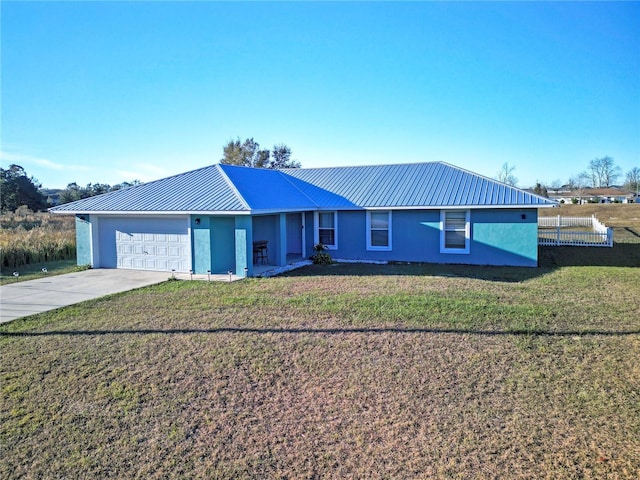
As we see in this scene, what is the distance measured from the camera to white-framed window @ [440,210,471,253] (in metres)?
16.8

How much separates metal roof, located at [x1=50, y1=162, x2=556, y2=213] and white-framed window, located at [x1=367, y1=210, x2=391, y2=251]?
1.68 feet

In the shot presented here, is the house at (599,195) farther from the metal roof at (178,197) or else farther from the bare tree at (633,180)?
the metal roof at (178,197)

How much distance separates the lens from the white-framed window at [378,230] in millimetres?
17922

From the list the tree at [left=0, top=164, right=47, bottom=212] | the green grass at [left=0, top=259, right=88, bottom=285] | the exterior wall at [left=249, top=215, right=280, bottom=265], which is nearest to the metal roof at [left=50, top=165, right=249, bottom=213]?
the exterior wall at [left=249, top=215, right=280, bottom=265]

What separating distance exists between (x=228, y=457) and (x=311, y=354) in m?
2.76

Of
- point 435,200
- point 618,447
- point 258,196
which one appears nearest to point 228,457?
point 618,447

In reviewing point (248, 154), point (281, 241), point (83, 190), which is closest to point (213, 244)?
point (281, 241)

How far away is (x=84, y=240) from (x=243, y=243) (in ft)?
22.4

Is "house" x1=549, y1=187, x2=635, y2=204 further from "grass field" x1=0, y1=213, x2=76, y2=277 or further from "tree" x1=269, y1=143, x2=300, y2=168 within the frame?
"grass field" x1=0, y1=213, x2=76, y2=277

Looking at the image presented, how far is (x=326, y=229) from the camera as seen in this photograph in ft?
62.2

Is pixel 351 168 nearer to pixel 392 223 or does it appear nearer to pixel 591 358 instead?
pixel 392 223

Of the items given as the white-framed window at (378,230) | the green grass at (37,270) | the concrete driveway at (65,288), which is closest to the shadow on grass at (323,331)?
the concrete driveway at (65,288)

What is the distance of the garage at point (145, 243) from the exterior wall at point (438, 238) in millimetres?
6132

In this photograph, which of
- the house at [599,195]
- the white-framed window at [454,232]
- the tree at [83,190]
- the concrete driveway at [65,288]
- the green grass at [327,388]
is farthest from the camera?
the house at [599,195]
